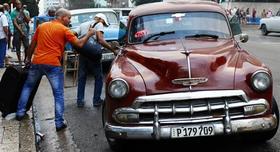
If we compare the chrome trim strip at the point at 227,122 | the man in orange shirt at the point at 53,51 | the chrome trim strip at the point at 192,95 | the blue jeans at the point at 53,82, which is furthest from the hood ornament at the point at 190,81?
the blue jeans at the point at 53,82

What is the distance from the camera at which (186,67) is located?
564 cm

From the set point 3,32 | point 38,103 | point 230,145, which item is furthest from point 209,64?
point 3,32

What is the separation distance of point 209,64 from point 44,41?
256 cm

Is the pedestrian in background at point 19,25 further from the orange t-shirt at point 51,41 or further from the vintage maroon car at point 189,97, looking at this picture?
the vintage maroon car at point 189,97

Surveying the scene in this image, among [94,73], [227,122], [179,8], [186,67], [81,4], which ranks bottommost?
[81,4]

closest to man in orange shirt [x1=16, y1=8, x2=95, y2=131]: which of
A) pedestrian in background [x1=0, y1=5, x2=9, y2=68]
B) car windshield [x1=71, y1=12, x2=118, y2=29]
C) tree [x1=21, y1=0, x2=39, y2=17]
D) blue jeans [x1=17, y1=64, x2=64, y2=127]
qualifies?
blue jeans [x1=17, y1=64, x2=64, y2=127]

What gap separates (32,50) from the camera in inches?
291

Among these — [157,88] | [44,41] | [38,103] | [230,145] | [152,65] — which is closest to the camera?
[157,88]

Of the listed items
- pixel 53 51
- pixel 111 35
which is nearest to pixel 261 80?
pixel 53 51

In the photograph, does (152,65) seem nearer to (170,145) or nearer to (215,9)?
(170,145)

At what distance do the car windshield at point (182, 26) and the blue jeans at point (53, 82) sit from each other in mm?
1167

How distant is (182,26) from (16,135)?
2.73 metres

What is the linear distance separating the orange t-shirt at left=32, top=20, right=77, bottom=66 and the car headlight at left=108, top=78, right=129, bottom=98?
5.29 feet

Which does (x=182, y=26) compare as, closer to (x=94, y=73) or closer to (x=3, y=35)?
(x=94, y=73)
